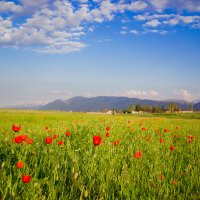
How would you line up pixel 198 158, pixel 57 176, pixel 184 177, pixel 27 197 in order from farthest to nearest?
1. pixel 198 158
2. pixel 184 177
3. pixel 57 176
4. pixel 27 197

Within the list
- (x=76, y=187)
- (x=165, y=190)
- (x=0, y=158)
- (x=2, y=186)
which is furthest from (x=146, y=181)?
(x=0, y=158)

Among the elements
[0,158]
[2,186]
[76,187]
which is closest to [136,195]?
[76,187]

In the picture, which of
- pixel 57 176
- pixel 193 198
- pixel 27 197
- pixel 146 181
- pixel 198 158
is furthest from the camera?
pixel 198 158

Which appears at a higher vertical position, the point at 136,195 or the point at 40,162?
the point at 40,162

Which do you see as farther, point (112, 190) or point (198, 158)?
point (198, 158)

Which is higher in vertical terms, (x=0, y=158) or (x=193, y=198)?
(x=0, y=158)

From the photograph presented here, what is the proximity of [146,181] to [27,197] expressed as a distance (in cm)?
213

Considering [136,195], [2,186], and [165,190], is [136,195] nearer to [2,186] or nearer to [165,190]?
[165,190]

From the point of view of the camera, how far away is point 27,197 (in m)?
3.62

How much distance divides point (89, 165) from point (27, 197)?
1672mm

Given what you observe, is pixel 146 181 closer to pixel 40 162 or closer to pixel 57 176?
pixel 57 176

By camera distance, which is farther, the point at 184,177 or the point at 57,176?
the point at 184,177

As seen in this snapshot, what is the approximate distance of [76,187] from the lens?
14.0 ft

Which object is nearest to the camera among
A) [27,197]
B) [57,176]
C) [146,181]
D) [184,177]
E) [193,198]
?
[27,197]
